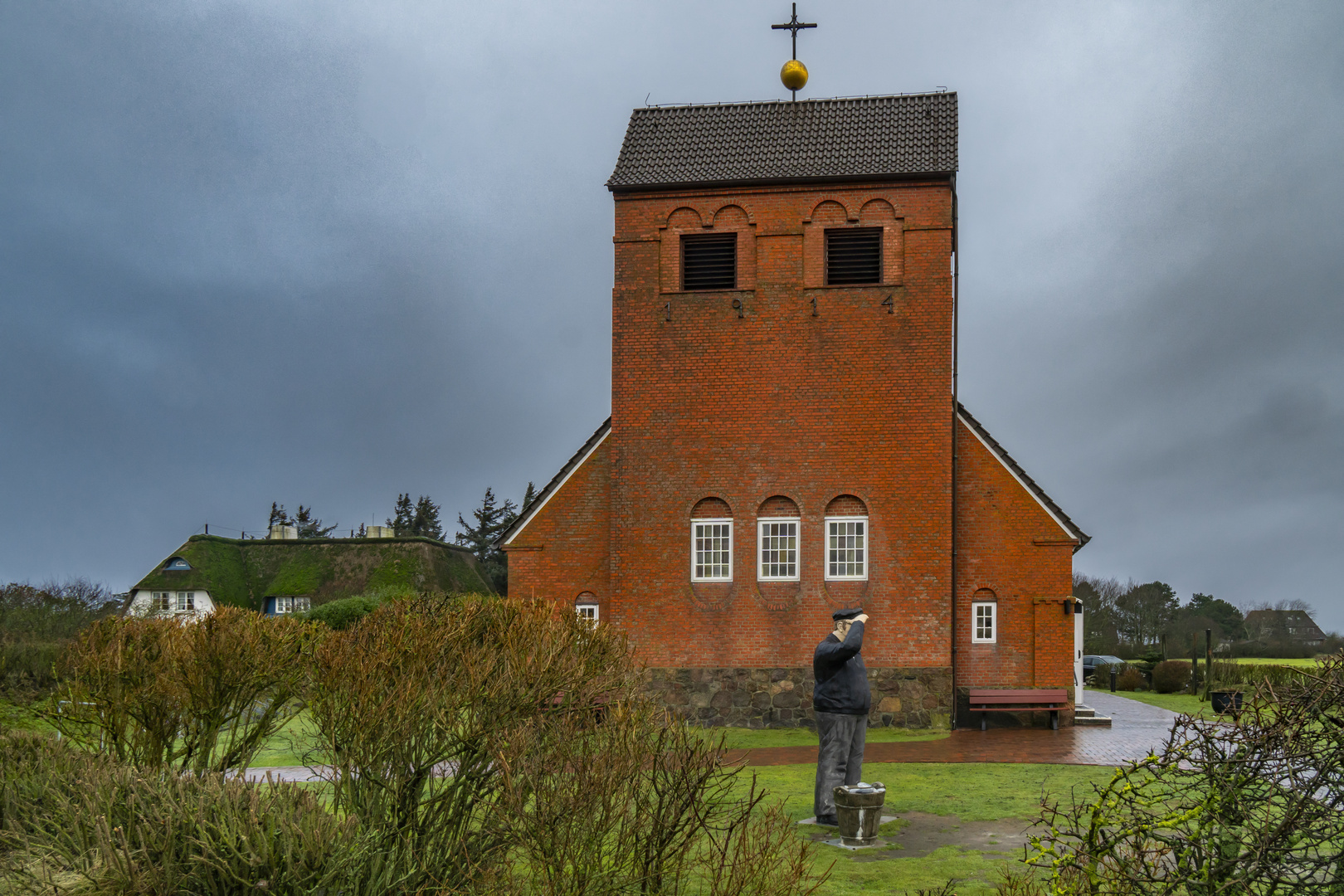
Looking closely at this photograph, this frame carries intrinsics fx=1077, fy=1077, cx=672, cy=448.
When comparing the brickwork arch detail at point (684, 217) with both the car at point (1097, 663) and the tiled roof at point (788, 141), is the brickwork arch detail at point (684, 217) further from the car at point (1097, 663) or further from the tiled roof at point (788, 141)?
the car at point (1097, 663)

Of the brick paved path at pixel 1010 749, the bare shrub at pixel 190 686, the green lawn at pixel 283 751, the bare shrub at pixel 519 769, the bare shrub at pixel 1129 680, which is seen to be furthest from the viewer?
the bare shrub at pixel 1129 680

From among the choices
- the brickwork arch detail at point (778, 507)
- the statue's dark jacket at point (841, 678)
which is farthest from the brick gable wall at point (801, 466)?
the statue's dark jacket at point (841, 678)

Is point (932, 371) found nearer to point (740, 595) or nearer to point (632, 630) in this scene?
point (740, 595)

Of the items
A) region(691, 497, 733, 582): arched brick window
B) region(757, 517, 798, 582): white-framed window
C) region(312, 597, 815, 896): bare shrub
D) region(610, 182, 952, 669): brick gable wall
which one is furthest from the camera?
region(691, 497, 733, 582): arched brick window

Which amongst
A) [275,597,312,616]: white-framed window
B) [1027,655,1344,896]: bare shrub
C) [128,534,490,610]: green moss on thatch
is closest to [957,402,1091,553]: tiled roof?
[1027,655,1344,896]: bare shrub

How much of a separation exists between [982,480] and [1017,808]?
10.9 meters

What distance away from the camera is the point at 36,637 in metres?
24.9

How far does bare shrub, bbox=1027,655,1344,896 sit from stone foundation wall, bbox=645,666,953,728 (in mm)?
16991

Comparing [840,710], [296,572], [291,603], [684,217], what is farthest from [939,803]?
[296,572]

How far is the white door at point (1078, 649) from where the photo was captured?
23.1m

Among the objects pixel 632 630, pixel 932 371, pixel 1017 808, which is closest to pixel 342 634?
pixel 1017 808

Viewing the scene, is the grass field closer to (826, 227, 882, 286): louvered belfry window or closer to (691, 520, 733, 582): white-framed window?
(691, 520, 733, 582): white-framed window

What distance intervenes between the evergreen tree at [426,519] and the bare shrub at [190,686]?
6871 cm

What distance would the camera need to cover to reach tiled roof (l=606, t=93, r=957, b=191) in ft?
75.5
